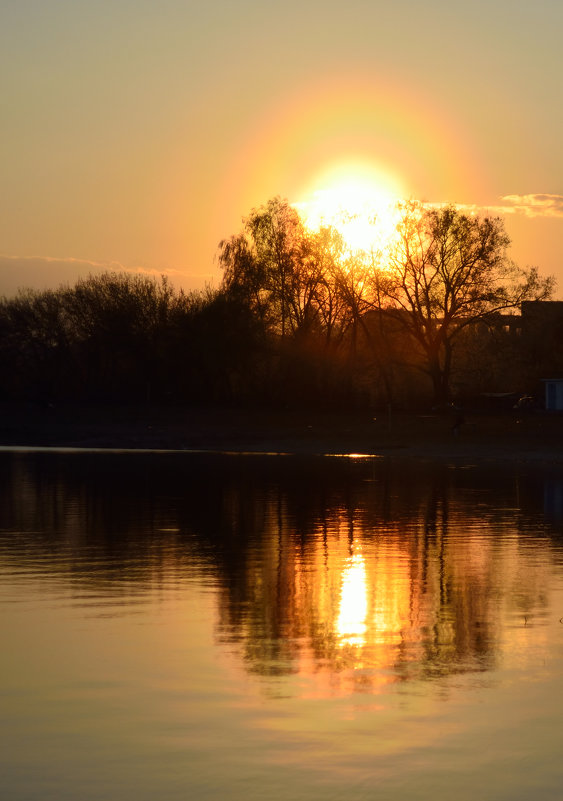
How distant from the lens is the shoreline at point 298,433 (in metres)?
67.1

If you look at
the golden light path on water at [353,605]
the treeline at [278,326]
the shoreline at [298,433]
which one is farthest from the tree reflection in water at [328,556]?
the treeline at [278,326]

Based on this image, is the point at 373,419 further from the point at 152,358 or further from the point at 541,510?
the point at 541,510

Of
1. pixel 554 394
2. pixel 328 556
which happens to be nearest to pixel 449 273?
pixel 554 394

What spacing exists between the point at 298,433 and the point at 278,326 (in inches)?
1100

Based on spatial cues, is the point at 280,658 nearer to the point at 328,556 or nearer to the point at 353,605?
the point at 353,605

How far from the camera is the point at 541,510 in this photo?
32.2m

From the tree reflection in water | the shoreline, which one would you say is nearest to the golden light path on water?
the tree reflection in water

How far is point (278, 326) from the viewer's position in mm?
105188

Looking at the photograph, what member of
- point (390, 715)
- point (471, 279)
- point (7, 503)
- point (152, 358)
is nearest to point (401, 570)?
point (390, 715)

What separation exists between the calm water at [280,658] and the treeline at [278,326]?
6646cm

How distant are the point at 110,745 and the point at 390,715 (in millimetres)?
2309

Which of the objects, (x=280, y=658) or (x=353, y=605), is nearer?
(x=280, y=658)

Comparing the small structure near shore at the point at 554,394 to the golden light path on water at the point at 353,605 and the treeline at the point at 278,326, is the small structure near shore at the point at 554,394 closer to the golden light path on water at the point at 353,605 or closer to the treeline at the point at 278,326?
the treeline at the point at 278,326

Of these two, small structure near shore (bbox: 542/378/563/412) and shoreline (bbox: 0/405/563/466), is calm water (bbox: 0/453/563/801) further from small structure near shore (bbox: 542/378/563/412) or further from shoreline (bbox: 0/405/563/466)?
small structure near shore (bbox: 542/378/563/412)
